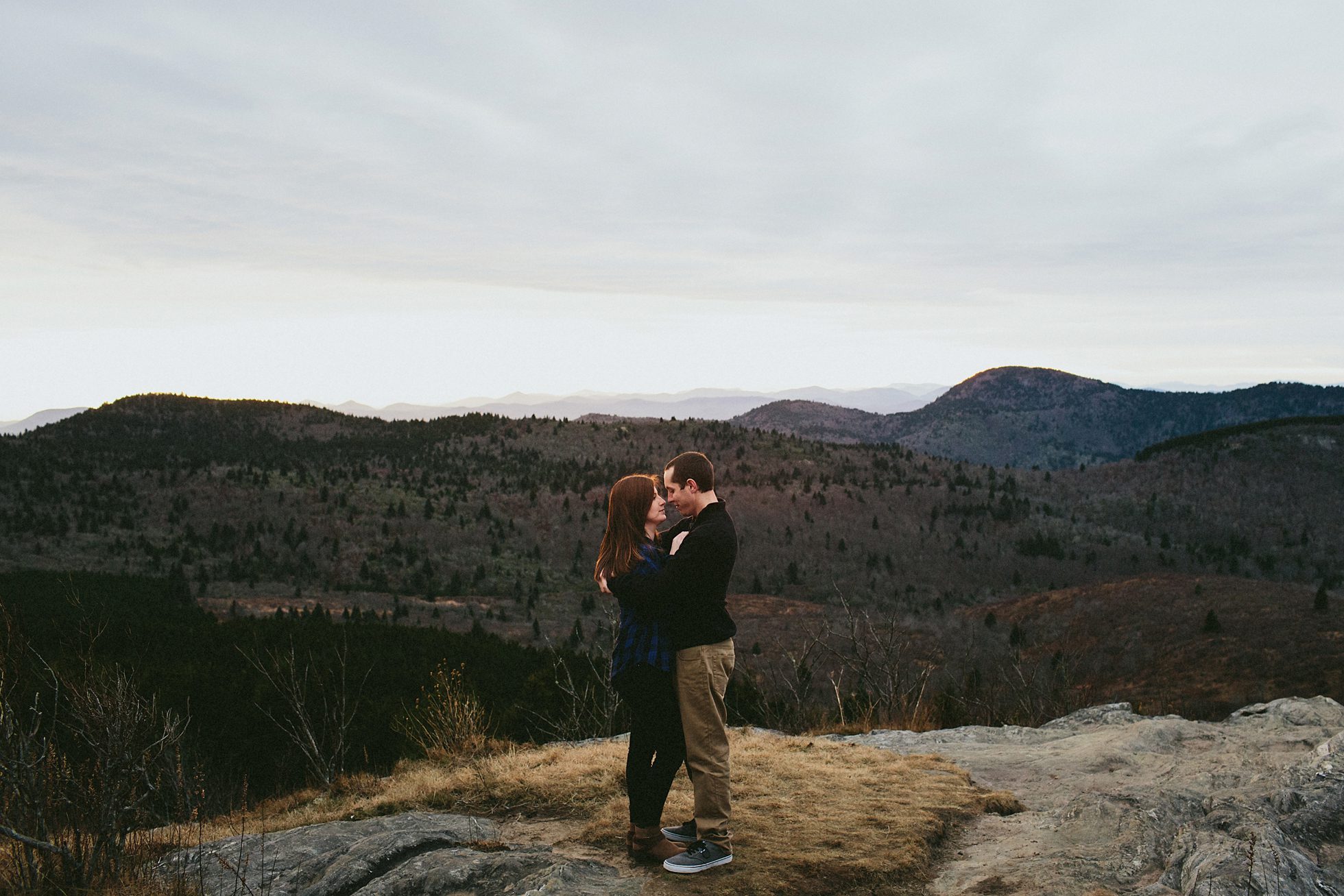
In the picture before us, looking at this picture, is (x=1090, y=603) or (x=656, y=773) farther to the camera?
(x=1090, y=603)

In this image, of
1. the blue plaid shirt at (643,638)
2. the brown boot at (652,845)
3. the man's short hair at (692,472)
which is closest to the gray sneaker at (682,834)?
the brown boot at (652,845)

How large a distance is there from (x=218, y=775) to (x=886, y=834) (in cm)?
1051

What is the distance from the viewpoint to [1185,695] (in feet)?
76.7

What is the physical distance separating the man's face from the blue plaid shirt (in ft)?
1.19

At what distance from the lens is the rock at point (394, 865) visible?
4.98 m

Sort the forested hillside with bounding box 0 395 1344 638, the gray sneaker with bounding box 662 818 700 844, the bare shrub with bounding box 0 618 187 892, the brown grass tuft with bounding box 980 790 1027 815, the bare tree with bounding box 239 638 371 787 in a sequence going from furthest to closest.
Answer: the forested hillside with bounding box 0 395 1344 638, the bare tree with bounding box 239 638 371 787, the brown grass tuft with bounding box 980 790 1027 815, the gray sneaker with bounding box 662 818 700 844, the bare shrub with bounding box 0 618 187 892

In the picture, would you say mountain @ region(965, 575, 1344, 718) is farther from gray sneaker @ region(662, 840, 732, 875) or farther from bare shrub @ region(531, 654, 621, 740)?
gray sneaker @ region(662, 840, 732, 875)

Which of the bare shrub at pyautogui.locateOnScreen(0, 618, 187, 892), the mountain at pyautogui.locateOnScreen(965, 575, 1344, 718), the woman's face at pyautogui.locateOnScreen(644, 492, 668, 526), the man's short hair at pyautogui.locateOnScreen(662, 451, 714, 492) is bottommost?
the mountain at pyautogui.locateOnScreen(965, 575, 1344, 718)

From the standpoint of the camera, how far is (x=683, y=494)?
15.8 ft

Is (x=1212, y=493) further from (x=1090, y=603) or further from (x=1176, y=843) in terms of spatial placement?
(x=1176, y=843)

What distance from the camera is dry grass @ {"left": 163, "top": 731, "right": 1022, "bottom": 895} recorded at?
511cm

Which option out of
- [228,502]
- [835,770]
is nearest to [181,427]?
[228,502]

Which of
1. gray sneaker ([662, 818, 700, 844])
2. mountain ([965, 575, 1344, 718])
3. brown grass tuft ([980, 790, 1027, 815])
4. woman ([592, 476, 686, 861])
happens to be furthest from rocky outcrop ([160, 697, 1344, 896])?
mountain ([965, 575, 1344, 718])

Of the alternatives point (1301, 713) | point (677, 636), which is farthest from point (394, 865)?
point (1301, 713)
